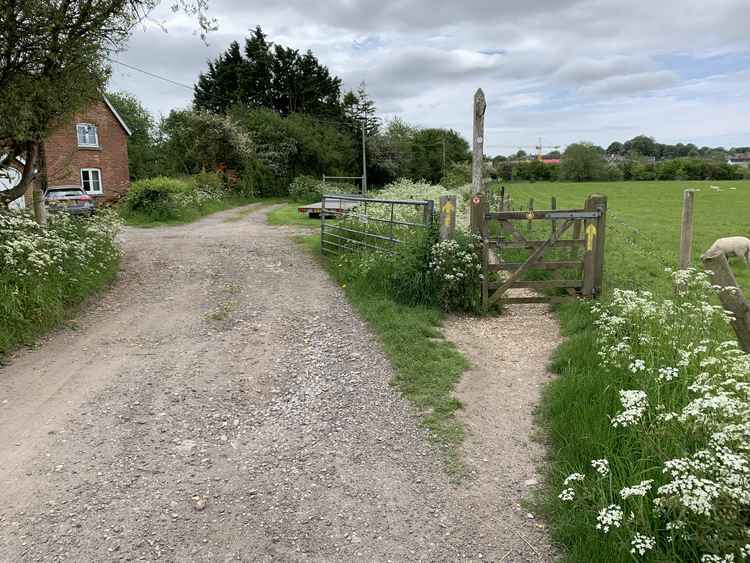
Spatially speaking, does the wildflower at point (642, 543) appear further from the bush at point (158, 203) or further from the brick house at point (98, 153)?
the brick house at point (98, 153)

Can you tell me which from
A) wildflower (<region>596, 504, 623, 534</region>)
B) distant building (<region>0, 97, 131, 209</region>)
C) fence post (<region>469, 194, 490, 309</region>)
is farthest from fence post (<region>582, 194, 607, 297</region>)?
distant building (<region>0, 97, 131, 209</region>)

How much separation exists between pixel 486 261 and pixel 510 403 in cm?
326

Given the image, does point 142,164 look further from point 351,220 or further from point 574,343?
point 574,343

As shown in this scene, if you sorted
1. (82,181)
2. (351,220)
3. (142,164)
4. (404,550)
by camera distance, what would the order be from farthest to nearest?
1. (142,164)
2. (82,181)
3. (351,220)
4. (404,550)

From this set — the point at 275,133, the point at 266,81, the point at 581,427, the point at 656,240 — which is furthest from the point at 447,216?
the point at 266,81

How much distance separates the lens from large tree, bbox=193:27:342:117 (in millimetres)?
58531

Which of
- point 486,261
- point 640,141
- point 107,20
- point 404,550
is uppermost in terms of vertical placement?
point 640,141

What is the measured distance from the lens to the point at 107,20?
30.6ft

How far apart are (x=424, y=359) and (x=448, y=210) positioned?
10.1 ft

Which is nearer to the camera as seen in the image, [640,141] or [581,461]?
[581,461]

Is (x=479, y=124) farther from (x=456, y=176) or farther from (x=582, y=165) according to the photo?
(x=582, y=165)

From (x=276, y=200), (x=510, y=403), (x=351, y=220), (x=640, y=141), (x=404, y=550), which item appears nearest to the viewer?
(x=404, y=550)

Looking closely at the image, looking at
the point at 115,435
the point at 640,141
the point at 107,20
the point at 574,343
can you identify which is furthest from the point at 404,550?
the point at 640,141

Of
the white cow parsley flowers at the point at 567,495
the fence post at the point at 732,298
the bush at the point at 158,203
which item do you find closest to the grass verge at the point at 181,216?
the bush at the point at 158,203
